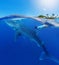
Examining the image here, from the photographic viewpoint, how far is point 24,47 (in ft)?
5.52

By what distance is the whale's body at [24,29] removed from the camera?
1.63 metres

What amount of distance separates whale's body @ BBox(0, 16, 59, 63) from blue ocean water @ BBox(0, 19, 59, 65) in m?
0.03

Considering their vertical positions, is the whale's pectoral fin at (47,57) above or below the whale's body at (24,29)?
below

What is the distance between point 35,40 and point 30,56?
18 cm

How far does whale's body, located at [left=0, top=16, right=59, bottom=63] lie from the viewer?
5.34 ft

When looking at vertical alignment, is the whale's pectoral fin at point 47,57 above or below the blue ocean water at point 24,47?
below

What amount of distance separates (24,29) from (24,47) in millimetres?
219

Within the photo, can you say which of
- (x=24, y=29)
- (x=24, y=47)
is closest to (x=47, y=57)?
(x=24, y=47)

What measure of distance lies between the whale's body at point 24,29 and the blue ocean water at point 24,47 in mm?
33

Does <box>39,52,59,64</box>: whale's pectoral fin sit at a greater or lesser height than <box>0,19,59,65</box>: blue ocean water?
lesser

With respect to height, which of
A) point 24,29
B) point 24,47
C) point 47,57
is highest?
point 24,29

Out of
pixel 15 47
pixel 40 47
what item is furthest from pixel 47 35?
pixel 15 47

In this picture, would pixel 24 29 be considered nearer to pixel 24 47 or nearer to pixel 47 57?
pixel 24 47

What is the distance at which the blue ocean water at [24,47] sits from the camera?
157cm
